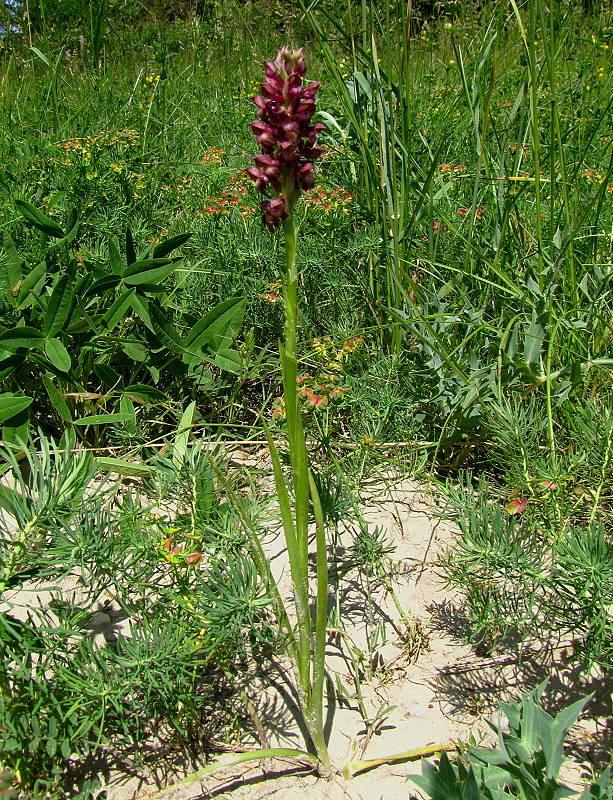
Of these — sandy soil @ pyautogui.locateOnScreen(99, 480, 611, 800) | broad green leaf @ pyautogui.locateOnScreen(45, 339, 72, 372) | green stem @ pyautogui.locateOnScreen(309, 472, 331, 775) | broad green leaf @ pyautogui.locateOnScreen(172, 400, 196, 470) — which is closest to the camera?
green stem @ pyautogui.locateOnScreen(309, 472, 331, 775)

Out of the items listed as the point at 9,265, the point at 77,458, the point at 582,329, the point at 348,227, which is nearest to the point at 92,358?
the point at 9,265

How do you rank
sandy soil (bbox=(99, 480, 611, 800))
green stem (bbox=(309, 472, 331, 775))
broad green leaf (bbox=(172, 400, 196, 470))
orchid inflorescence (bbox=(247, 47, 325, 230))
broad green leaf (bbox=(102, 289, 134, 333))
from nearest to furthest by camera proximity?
orchid inflorescence (bbox=(247, 47, 325, 230)) < green stem (bbox=(309, 472, 331, 775)) < sandy soil (bbox=(99, 480, 611, 800)) < broad green leaf (bbox=(172, 400, 196, 470)) < broad green leaf (bbox=(102, 289, 134, 333))

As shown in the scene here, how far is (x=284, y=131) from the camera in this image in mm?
1111

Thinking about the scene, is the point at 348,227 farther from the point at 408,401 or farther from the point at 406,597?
the point at 406,597

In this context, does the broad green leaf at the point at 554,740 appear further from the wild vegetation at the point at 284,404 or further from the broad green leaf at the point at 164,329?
the broad green leaf at the point at 164,329

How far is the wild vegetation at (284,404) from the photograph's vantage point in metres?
1.28

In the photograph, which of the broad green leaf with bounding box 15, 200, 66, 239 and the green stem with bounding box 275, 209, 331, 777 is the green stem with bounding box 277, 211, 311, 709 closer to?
the green stem with bounding box 275, 209, 331, 777

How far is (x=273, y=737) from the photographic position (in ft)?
4.87

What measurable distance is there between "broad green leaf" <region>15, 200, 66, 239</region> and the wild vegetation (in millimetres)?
10

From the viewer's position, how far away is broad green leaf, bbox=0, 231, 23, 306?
212cm

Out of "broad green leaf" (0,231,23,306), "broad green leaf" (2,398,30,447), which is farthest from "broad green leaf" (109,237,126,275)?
"broad green leaf" (2,398,30,447)

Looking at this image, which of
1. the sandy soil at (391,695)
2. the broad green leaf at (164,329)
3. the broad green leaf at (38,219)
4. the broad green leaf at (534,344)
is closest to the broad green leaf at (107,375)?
the broad green leaf at (164,329)

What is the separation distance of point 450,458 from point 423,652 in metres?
0.63

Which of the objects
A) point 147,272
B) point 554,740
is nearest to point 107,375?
point 147,272
